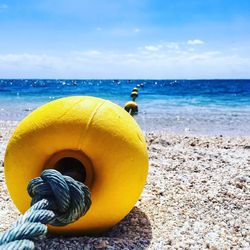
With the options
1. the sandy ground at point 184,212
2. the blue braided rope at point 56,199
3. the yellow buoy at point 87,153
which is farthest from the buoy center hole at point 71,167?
the sandy ground at point 184,212

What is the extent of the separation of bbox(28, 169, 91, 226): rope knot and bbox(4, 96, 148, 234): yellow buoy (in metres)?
0.30

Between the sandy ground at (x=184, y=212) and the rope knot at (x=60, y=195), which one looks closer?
the rope knot at (x=60, y=195)

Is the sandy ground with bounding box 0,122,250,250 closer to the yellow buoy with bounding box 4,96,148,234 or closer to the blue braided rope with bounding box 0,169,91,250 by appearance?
the yellow buoy with bounding box 4,96,148,234

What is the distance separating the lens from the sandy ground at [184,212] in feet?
8.46

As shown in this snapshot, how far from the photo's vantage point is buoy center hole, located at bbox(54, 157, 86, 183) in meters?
2.32

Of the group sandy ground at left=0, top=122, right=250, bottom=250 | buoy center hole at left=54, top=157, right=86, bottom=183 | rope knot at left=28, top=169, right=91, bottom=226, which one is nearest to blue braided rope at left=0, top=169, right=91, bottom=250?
rope knot at left=28, top=169, right=91, bottom=226

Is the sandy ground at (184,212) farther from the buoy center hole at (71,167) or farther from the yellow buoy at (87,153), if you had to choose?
the buoy center hole at (71,167)

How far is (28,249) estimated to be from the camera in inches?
57.3

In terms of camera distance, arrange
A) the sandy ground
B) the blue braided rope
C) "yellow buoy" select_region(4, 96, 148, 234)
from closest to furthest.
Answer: the blue braided rope
"yellow buoy" select_region(4, 96, 148, 234)
the sandy ground

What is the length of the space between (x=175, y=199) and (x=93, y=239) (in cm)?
126

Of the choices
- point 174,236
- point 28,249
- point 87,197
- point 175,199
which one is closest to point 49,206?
point 87,197

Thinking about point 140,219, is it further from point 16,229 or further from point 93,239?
point 16,229

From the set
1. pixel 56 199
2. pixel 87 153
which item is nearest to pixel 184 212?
pixel 87 153

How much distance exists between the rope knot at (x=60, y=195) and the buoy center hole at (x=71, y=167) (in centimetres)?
27
